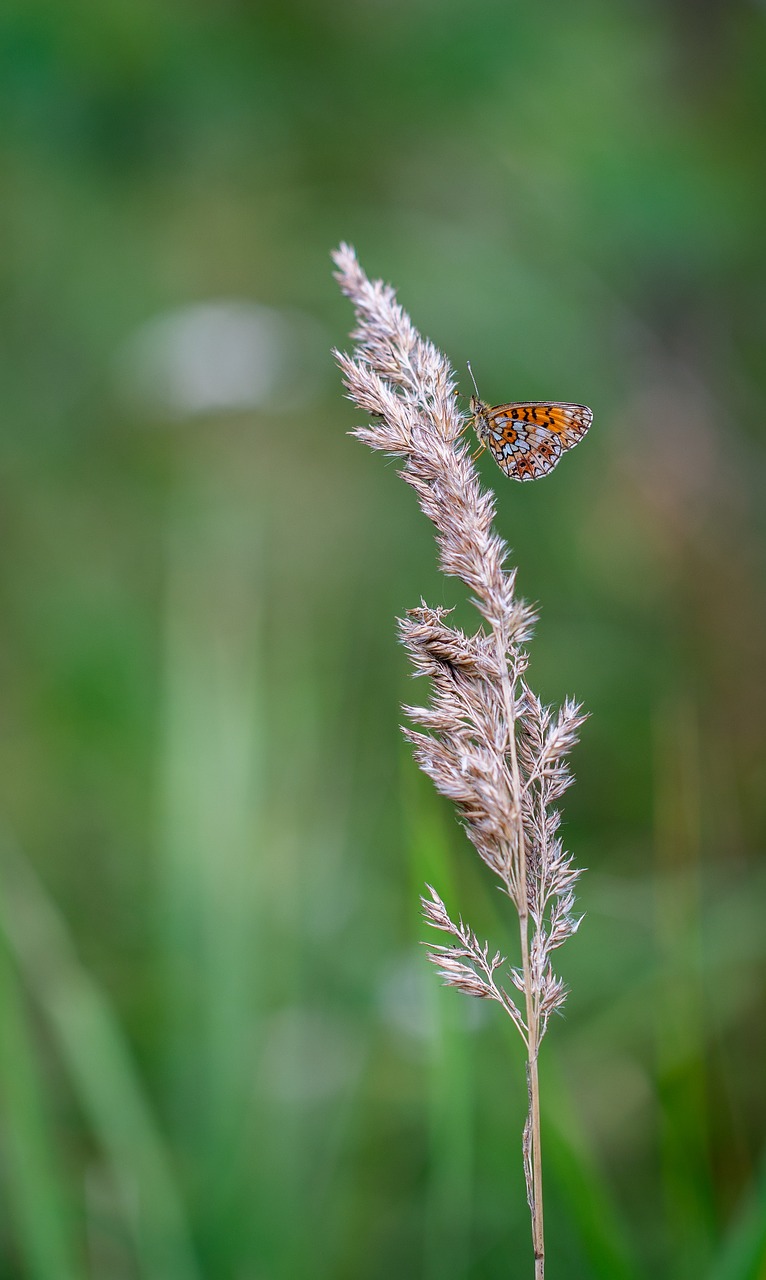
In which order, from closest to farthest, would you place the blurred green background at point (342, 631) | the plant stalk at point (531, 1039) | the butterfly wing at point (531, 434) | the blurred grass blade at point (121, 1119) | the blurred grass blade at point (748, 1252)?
the plant stalk at point (531, 1039)
the blurred grass blade at point (748, 1252)
the butterfly wing at point (531, 434)
the blurred grass blade at point (121, 1119)
the blurred green background at point (342, 631)

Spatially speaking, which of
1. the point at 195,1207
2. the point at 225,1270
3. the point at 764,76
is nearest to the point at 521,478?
the point at 225,1270

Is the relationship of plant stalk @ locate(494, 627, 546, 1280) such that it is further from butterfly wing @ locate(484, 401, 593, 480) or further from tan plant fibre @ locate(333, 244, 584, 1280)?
butterfly wing @ locate(484, 401, 593, 480)

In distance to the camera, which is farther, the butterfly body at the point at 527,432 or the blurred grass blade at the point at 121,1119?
the blurred grass blade at the point at 121,1119

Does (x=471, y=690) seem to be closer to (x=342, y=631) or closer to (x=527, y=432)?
(x=527, y=432)

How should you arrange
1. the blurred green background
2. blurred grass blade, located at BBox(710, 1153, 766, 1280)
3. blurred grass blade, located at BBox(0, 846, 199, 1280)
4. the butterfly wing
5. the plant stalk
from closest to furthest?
the plant stalk, blurred grass blade, located at BBox(710, 1153, 766, 1280), the butterfly wing, blurred grass blade, located at BBox(0, 846, 199, 1280), the blurred green background

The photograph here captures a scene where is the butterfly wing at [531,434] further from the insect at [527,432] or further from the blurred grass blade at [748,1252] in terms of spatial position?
the blurred grass blade at [748,1252]

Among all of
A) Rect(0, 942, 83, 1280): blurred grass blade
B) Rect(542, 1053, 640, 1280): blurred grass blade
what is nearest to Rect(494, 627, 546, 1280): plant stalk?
Rect(542, 1053, 640, 1280): blurred grass blade

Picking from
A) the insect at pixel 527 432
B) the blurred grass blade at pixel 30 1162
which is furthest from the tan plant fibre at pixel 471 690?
the blurred grass blade at pixel 30 1162

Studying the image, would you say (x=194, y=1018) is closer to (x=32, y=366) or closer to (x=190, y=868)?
(x=190, y=868)
